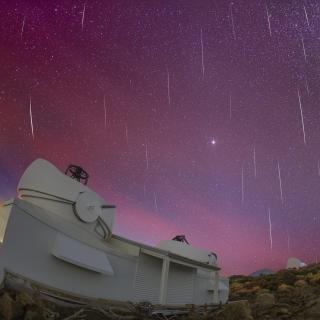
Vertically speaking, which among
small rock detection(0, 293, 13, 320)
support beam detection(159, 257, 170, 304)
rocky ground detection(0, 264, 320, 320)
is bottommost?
small rock detection(0, 293, 13, 320)

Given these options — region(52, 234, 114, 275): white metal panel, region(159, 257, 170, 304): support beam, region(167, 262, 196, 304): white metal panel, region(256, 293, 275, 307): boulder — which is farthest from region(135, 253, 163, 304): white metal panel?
region(256, 293, 275, 307): boulder

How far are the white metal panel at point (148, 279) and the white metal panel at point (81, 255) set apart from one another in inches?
101

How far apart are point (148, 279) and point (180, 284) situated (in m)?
2.74

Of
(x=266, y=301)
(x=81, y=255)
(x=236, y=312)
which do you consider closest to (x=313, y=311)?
(x=236, y=312)

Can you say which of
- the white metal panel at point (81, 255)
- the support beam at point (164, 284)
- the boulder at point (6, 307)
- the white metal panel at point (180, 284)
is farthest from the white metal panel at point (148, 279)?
the boulder at point (6, 307)

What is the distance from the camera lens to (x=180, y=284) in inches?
840

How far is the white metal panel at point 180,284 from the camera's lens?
816 inches

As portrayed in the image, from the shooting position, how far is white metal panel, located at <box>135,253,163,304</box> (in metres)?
18.9

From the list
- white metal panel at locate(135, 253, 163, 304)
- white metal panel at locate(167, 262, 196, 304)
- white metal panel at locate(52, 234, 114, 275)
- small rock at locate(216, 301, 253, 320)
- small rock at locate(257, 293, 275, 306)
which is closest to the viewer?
white metal panel at locate(52, 234, 114, 275)

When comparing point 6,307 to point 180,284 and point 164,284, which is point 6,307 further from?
point 180,284

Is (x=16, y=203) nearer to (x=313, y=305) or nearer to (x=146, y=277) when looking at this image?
(x=146, y=277)

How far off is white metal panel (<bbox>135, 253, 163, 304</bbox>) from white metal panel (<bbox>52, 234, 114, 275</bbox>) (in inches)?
101

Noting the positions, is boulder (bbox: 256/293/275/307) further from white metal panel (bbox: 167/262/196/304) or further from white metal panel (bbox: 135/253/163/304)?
white metal panel (bbox: 135/253/163/304)

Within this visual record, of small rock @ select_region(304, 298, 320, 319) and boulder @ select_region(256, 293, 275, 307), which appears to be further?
boulder @ select_region(256, 293, 275, 307)
